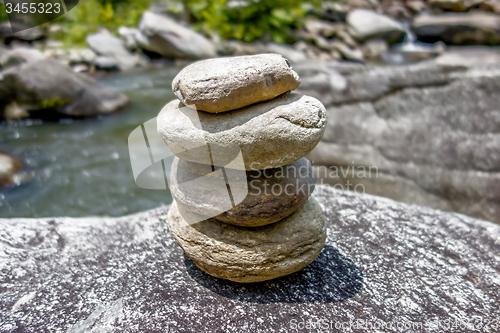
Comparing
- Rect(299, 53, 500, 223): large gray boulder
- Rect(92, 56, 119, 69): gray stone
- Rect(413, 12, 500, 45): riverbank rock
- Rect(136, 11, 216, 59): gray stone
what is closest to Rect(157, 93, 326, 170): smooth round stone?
Rect(299, 53, 500, 223): large gray boulder

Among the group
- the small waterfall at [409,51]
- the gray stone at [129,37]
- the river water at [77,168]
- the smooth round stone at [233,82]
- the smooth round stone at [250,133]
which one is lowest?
the river water at [77,168]

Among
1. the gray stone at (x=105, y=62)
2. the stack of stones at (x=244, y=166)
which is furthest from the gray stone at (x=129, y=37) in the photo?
the stack of stones at (x=244, y=166)

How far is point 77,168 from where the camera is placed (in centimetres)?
529

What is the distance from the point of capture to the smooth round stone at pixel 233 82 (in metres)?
1.59

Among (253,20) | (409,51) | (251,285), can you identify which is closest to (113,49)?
(253,20)

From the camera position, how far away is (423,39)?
36.3 feet

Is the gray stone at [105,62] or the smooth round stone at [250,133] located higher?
the smooth round stone at [250,133]

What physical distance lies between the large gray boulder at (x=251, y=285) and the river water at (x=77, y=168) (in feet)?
6.55

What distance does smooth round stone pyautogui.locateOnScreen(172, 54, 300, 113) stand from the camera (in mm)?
1587

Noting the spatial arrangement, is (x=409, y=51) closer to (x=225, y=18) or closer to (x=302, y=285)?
(x=225, y=18)

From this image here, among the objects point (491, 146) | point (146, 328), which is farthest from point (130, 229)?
point (491, 146)

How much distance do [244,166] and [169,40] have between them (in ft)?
31.0

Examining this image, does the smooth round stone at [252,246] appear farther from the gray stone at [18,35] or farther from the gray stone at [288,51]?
the gray stone at [18,35]

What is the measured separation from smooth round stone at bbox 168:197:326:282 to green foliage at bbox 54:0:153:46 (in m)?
11.7
